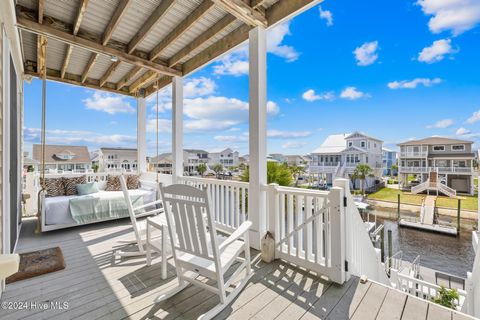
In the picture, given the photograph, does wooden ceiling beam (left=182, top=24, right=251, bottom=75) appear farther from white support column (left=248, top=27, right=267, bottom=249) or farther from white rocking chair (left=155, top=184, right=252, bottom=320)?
white rocking chair (left=155, top=184, right=252, bottom=320)

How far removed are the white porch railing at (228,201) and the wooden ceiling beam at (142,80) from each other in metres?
2.78

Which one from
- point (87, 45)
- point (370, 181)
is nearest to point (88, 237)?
point (87, 45)

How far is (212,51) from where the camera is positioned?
3.78m

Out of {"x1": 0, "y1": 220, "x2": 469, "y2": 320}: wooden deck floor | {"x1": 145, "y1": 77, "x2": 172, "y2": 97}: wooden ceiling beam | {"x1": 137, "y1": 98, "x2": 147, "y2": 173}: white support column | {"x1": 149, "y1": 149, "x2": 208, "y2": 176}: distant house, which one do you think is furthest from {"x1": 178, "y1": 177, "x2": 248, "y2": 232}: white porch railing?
{"x1": 137, "y1": 98, "x2": 147, "y2": 173}: white support column

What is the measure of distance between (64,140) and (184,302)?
5.94 meters

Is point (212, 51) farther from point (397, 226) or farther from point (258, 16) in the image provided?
point (397, 226)

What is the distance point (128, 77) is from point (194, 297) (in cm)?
503

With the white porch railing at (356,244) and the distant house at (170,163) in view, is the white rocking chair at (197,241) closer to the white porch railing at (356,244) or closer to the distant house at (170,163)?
the white porch railing at (356,244)

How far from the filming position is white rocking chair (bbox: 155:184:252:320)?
1.65m

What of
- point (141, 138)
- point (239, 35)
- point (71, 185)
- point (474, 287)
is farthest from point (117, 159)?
point (474, 287)

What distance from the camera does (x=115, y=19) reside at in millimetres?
3055

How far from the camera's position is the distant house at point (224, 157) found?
6.18 metres

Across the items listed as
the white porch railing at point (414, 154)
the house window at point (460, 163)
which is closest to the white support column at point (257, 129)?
the house window at point (460, 163)

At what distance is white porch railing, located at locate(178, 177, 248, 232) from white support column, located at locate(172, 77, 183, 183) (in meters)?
1.00
